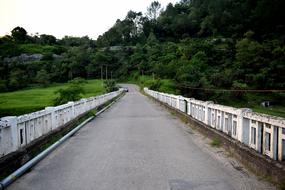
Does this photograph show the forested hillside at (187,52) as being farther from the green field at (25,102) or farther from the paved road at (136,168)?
the paved road at (136,168)

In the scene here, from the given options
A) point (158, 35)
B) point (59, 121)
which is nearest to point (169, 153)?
point (59, 121)

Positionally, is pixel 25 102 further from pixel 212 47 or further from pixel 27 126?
pixel 212 47

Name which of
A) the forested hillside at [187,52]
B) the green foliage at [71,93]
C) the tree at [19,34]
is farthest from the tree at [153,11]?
the green foliage at [71,93]

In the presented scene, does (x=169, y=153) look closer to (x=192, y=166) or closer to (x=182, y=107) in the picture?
(x=192, y=166)

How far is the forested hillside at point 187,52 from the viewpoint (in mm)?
46594

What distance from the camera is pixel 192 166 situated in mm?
6422

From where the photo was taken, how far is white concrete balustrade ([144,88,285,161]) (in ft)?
17.3

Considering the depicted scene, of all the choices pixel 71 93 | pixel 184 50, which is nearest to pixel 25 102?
pixel 71 93

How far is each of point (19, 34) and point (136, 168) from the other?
659 feet

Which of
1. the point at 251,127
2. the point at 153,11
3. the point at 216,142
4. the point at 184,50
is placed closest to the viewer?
the point at 251,127

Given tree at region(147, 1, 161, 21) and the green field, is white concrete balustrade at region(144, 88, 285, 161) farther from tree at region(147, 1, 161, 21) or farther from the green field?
tree at region(147, 1, 161, 21)

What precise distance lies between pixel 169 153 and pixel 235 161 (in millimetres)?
1651

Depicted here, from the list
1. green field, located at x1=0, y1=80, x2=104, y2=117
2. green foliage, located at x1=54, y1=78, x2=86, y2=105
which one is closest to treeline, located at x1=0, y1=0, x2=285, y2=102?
green field, located at x1=0, y1=80, x2=104, y2=117

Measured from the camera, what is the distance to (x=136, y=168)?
624 centimetres
